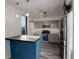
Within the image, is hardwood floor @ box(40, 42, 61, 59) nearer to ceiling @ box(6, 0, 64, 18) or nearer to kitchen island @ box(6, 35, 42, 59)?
kitchen island @ box(6, 35, 42, 59)

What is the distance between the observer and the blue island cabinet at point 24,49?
3297mm

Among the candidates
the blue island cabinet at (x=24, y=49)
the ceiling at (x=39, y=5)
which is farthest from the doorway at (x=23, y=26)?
the blue island cabinet at (x=24, y=49)

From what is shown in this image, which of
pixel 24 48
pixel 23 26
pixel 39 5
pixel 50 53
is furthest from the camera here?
pixel 23 26

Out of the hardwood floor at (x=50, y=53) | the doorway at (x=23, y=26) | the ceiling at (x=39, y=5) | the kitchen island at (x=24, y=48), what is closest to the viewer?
the kitchen island at (x=24, y=48)

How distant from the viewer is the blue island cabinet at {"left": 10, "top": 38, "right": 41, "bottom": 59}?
3297 millimetres

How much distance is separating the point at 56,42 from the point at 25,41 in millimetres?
5974

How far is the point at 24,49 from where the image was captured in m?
3.48

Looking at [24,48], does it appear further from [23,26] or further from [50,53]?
[23,26]

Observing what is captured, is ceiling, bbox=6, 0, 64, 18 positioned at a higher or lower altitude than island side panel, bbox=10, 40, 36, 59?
higher

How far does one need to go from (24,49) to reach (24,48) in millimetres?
42

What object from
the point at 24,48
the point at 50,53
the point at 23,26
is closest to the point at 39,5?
the point at 24,48

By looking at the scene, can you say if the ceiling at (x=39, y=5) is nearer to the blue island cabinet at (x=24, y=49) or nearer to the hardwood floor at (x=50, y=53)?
the blue island cabinet at (x=24, y=49)

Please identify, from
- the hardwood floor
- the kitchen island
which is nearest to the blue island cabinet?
the kitchen island
